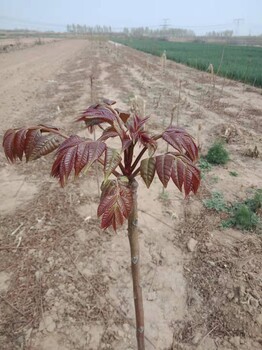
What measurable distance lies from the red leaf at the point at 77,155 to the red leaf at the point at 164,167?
0.67ft

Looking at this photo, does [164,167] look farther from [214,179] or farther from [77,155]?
[214,179]

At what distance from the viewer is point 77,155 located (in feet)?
3.05

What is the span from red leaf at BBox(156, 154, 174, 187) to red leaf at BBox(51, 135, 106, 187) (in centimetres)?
21

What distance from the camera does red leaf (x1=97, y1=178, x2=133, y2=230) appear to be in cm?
97

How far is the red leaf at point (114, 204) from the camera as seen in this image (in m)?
0.97

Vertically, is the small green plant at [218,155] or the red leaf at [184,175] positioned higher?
the red leaf at [184,175]

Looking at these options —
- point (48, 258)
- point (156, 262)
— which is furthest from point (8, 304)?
point (156, 262)

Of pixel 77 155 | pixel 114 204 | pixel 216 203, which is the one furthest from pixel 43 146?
pixel 216 203

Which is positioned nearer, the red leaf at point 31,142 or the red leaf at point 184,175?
the red leaf at point 184,175

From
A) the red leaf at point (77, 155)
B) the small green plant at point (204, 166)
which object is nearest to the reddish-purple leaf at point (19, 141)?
the red leaf at point (77, 155)

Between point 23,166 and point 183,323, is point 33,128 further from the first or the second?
point 23,166

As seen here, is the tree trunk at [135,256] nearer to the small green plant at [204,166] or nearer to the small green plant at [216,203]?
the small green plant at [216,203]

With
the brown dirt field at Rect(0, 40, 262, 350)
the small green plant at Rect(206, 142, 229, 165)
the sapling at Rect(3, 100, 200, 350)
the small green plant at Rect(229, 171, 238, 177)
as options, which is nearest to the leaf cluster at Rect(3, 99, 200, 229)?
the sapling at Rect(3, 100, 200, 350)

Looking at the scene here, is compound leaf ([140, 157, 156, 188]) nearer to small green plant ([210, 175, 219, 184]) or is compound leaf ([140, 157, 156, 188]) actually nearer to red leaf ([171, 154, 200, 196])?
red leaf ([171, 154, 200, 196])
